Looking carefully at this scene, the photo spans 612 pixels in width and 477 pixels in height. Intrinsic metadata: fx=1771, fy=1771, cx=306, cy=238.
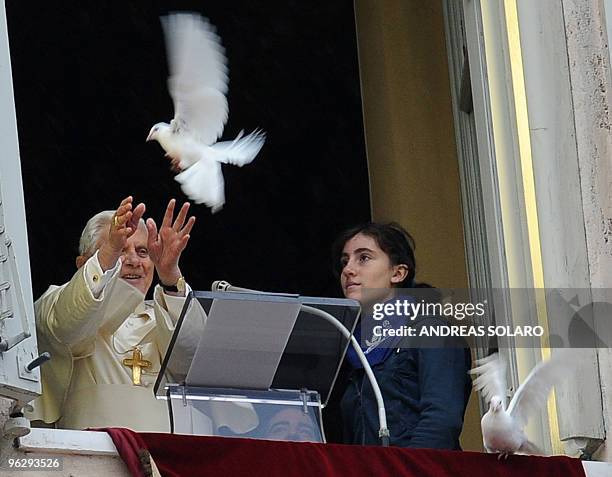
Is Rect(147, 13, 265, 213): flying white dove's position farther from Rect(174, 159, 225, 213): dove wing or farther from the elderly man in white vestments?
the elderly man in white vestments

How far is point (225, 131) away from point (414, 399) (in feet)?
13.3

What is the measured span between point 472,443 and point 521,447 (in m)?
2.16

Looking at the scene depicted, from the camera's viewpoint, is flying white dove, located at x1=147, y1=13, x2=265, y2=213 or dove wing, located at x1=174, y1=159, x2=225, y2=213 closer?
flying white dove, located at x1=147, y1=13, x2=265, y2=213

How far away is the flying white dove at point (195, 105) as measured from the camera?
569cm

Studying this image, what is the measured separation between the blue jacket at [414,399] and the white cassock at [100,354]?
1.17 feet

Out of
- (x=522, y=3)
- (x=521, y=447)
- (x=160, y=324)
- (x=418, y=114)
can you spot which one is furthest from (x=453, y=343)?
(x=418, y=114)

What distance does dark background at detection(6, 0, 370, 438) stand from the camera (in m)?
8.77

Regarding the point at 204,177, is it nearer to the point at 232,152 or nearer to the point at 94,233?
the point at 232,152

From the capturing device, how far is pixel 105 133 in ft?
29.0

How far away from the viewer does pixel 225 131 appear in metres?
8.79

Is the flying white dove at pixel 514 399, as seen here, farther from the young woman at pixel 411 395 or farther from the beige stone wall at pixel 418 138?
the beige stone wall at pixel 418 138

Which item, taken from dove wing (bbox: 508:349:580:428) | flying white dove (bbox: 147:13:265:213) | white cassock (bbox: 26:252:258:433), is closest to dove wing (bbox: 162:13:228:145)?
flying white dove (bbox: 147:13:265:213)

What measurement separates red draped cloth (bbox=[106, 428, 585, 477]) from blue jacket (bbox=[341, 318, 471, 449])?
0.60ft

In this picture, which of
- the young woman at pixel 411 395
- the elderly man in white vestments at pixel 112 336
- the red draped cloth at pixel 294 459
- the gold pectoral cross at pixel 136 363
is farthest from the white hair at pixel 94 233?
the red draped cloth at pixel 294 459
